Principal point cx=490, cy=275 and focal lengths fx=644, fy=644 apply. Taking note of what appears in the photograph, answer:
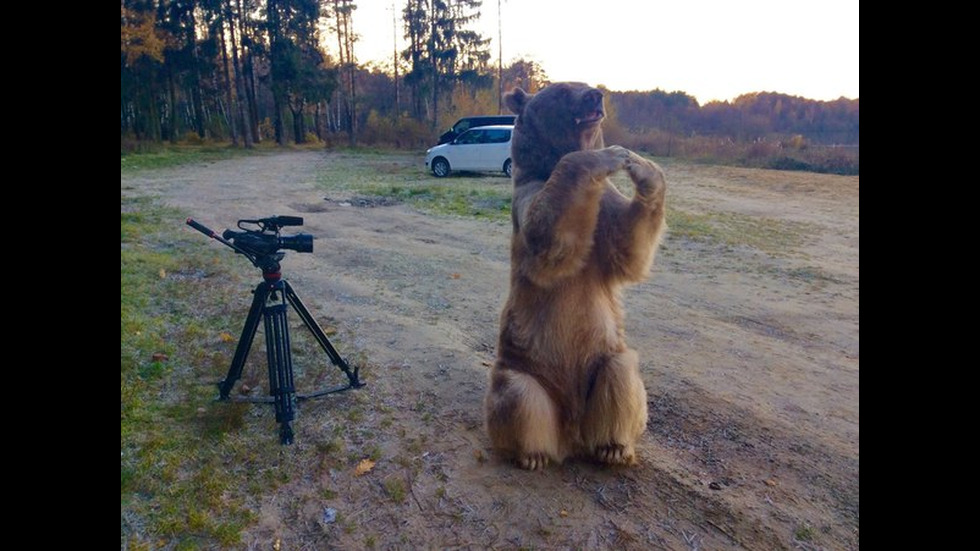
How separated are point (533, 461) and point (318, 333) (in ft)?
5.96

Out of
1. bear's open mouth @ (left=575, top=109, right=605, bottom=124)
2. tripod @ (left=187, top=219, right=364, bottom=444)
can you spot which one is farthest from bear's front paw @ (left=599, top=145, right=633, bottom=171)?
tripod @ (left=187, top=219, right=364, bottom=444)

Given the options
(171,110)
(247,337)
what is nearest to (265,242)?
(247,337)

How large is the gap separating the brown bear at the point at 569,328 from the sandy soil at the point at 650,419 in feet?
0.75

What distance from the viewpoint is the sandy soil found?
3.29 metres

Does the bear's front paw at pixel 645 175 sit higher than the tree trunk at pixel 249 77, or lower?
lower

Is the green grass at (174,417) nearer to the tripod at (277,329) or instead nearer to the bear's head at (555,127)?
the tripod at (277,329)

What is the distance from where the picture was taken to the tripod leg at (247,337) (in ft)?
13.7

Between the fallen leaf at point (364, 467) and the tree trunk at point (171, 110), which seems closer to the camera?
the fallen leaf at point (364, 467)

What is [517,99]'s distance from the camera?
4.06m

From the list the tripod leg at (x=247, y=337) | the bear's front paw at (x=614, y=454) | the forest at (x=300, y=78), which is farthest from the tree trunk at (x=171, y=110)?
the bear's front paw at (x=614, y=454)

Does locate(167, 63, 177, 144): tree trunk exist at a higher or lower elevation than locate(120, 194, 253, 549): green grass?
higher

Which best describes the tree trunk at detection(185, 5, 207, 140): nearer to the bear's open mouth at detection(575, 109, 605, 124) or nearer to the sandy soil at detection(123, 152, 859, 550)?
the sandy soil at detection(123, 152, 859, 550)

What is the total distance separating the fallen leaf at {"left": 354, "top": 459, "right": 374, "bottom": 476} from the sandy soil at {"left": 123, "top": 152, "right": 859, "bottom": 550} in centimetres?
4

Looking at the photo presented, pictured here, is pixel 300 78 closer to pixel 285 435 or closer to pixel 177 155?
pixel 177 155
